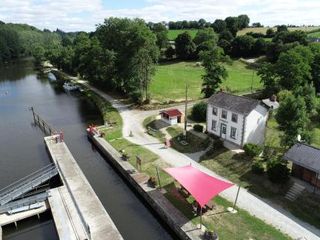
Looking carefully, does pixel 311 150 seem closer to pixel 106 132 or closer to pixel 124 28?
pixel 106 132

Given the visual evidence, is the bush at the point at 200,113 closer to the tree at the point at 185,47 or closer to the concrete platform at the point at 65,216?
the concrete platform at the point at 65,216

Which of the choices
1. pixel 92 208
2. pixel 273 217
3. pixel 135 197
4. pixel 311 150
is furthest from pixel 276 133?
pixel 92 208

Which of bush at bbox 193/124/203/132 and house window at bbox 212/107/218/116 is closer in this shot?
house window at bbox 212/107/218/116

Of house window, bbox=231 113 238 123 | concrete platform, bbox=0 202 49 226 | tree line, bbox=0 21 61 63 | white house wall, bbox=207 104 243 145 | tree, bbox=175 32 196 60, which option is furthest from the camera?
tree line, bbox=0 21 61 63

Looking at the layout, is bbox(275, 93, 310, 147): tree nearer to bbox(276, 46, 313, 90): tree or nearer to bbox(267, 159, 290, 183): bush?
bbox(267, 159, 290, 183): bush

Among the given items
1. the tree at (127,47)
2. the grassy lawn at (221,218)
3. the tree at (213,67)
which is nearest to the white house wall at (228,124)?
the grassy lawn at (221,218)

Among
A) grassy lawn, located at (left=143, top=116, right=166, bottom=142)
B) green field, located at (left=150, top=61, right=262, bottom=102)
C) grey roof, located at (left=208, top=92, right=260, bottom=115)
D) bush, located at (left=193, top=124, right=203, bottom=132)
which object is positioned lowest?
grassy lawn, located at (left=143, top=116, right=166, bottom=142)

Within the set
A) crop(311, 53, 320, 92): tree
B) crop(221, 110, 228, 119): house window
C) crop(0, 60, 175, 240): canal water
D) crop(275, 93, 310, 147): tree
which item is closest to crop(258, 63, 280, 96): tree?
crop(311, 53, 320, 92): tree
